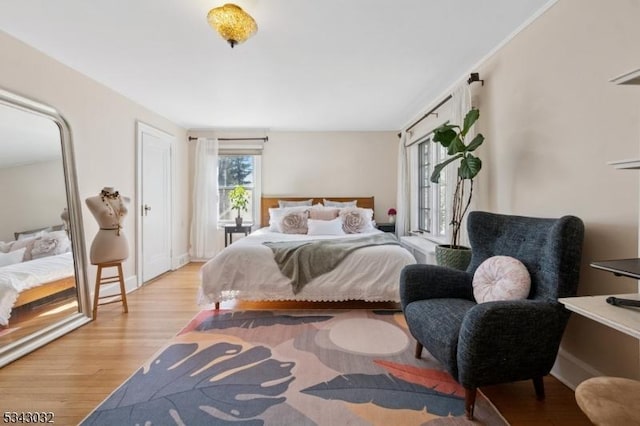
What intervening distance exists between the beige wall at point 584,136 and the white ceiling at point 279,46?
0.33 meters

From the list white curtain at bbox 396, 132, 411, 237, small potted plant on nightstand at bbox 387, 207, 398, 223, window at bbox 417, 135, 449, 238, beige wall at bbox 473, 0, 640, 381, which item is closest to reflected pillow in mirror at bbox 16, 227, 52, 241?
beige wall at bbox 473, 0, 640, 381

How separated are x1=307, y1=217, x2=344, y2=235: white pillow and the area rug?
5.35 feet

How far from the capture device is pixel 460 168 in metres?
2.45

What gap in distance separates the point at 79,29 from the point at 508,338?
340cm

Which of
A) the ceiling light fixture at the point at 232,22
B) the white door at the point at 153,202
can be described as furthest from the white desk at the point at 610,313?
the white door at the point at 153,202

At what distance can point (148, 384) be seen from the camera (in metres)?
1.77

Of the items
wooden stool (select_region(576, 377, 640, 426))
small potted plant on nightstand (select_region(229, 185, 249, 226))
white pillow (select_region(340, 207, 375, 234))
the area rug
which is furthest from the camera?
small potted plant on nightstand (select_region(229, 185, 249, 226))

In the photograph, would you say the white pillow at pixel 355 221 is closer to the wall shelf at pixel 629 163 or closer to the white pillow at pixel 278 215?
the white pillow at pixel 278 215

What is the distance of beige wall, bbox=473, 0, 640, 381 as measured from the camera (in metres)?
1.46

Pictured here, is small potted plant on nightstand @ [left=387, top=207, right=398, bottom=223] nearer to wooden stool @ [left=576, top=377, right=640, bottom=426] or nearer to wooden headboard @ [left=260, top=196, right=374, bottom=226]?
wooden headboard @ [left=260, top=196, right=374, bottom=226]

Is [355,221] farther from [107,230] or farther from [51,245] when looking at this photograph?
[51,245]

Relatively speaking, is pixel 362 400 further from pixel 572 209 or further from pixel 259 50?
pixel 259 50

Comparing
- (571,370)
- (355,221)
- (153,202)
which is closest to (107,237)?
(153,202)

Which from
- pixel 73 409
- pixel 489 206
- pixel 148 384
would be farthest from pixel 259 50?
pixel 73 409
